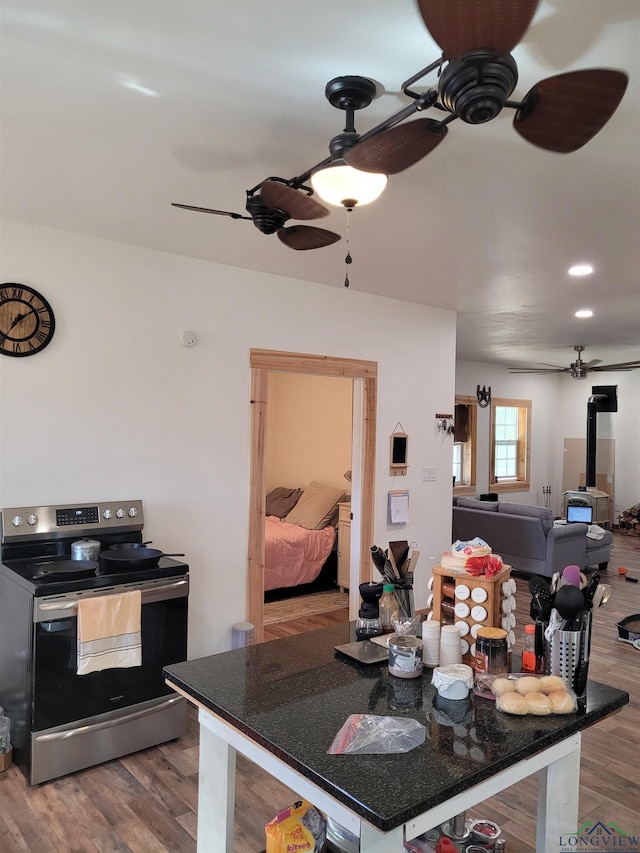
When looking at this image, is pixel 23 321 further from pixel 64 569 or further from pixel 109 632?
pixel 109 632

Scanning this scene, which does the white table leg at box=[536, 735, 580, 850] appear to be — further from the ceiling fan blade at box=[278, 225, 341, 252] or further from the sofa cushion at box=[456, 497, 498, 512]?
the sofa cushion at box=[456, 497, 498, 512]

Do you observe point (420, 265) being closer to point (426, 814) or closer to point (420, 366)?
point (420, 366)

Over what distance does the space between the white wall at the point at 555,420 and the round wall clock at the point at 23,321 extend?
22.7 ft

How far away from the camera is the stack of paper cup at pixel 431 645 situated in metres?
1.80

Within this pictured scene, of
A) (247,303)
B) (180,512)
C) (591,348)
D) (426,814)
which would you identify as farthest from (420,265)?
(591,348)

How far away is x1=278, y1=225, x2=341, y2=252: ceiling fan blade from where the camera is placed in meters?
2.37

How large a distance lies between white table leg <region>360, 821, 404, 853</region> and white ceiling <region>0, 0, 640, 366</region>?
1833mm

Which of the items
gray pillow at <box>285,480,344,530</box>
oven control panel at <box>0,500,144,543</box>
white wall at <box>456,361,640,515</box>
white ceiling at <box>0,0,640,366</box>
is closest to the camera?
white ceiling at <box>0,0,640,366</box>

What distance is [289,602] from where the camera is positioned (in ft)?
18.7

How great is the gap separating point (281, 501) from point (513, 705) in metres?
5.40

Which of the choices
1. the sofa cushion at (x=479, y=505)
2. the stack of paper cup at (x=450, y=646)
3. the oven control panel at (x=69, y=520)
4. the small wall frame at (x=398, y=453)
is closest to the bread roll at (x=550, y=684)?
the stack of paper cup at (x=450, y=646)

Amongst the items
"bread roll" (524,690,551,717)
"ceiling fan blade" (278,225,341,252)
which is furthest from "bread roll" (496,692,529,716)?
"ceiling fan blade" (278,225,341,252)

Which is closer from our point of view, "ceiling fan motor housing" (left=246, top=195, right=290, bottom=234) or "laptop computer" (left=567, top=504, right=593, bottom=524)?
"ceiling fan motor housing" (left=246, top=195, right=290, bottom=234)

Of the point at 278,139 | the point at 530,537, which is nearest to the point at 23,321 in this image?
the point at 278,139
